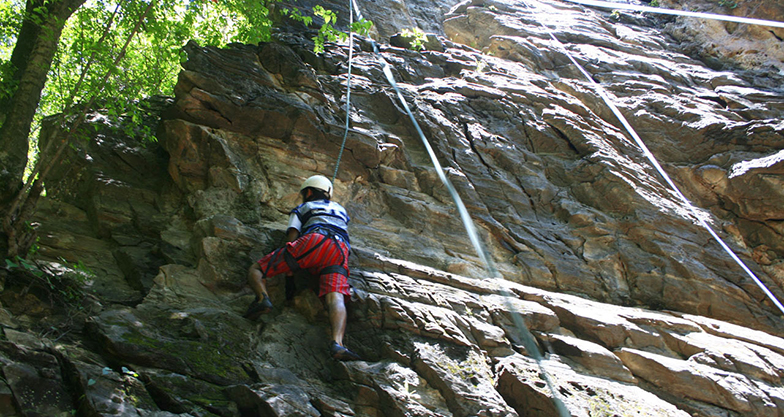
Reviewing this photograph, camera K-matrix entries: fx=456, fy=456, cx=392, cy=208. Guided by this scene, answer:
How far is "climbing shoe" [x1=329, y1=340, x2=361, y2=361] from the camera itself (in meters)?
4.40

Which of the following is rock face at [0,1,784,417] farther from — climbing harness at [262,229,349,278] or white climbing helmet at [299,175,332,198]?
white climbing helmet at [299,175,332,198]

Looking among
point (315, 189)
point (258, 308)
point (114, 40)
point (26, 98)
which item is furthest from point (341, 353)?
point (114, 40)

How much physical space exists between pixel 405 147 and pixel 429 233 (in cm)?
209

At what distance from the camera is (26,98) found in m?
5.54

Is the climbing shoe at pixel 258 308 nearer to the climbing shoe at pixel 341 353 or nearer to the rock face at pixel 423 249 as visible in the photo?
the rock face at pixel 423 249

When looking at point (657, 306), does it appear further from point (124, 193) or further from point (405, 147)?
point (124, 193)

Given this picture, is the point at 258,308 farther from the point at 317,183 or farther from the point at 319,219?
the point at 317,183

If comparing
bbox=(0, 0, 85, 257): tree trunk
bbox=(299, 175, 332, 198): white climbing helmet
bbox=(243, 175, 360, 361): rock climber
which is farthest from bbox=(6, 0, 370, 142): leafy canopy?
bbox=(243, 175, 360, 361): rock climber

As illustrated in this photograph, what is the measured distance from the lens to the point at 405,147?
865 centimetres

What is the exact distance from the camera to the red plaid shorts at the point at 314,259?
4969mm

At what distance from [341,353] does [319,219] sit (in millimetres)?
1673

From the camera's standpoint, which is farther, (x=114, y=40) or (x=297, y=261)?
(x=114, y=40)

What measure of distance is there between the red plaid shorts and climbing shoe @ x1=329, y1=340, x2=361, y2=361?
66cm

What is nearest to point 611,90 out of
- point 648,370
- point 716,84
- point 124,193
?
point 716,84
